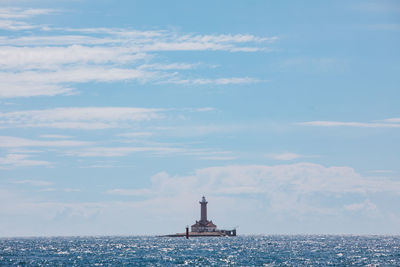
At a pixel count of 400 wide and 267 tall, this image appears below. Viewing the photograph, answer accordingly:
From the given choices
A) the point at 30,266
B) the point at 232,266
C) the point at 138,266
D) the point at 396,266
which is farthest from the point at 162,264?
the point at 396,266

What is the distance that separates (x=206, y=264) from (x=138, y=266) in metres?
8.68

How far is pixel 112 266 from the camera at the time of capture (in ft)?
279

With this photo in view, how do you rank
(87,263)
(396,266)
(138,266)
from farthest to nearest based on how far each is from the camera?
(87,263)
(138,266)
(396,266)

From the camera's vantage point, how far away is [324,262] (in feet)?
290

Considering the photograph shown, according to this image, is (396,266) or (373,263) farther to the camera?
(373,263)

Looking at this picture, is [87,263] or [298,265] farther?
[87,263]

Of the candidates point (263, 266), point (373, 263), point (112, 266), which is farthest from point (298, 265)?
point (112, 266)

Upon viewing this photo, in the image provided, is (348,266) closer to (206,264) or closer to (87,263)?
(206,264)

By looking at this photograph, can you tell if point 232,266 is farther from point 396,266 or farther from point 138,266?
point 396,266

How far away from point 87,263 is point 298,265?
2746 cm

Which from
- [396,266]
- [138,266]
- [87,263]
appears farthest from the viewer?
[87,263]

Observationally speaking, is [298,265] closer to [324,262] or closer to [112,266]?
[324,262]

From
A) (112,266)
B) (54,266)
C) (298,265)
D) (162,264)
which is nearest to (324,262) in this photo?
(298,265)

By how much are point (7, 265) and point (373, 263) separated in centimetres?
4520
